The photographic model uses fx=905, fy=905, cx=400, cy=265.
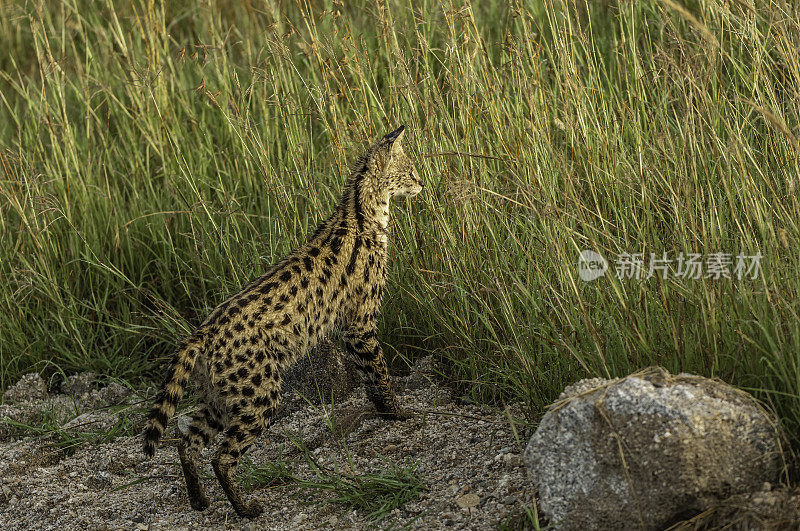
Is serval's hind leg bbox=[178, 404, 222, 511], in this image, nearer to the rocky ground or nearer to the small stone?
the rocky ground

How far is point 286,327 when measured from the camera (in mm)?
4344

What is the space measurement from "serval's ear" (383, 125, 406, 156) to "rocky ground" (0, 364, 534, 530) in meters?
1.26

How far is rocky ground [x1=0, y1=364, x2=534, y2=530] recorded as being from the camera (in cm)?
390

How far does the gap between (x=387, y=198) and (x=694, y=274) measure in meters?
1.82

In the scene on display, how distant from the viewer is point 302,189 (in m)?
5.63

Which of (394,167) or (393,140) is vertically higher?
(393,140)

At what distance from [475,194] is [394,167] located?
1114 millimetres

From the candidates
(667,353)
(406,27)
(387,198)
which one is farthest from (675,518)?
(406,27)

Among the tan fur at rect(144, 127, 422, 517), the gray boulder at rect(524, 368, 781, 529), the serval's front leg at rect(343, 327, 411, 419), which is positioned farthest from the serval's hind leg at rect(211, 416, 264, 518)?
the gray boulder at rect(524, 368, 781, 529)

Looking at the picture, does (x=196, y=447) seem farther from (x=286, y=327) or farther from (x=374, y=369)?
(x=374, y=369)
